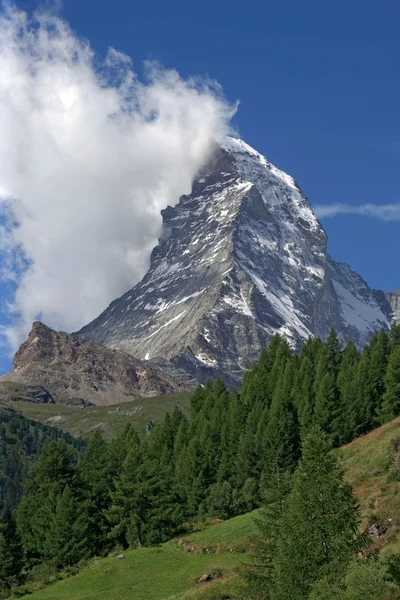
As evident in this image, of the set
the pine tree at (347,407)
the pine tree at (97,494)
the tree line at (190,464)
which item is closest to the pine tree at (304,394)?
the tree line at (190,464)

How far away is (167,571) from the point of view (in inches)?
2297

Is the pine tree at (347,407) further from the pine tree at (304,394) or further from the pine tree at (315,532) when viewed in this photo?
the pine tree at (315,532)

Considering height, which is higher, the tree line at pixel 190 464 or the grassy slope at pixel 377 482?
the tree line at pixel 190 464

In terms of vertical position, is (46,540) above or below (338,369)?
below

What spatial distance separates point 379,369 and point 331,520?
71639mm

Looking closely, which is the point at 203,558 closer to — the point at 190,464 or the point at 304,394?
the point at 190,464

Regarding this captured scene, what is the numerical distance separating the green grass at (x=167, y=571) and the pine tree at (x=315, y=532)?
13.4 meters

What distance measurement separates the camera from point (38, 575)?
69188 mm

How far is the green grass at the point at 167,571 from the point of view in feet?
174

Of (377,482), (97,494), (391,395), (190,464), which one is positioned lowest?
(377,482)

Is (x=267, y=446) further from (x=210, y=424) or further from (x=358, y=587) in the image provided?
(x=358, y=587)

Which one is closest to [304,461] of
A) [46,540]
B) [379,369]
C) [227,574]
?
[227,574]

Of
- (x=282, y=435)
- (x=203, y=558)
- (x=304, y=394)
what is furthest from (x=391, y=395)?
(x=203, y=558)

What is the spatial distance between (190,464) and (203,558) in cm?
3563
